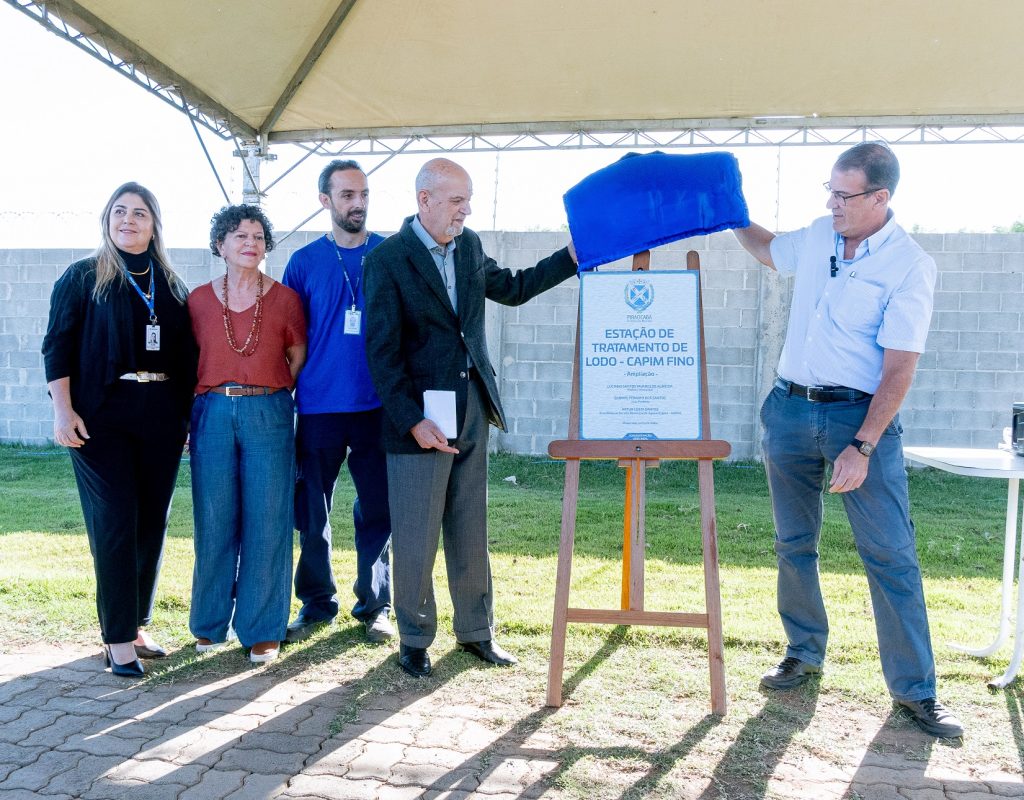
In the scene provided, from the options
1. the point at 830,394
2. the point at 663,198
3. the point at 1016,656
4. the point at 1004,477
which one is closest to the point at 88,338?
the point at 663,198

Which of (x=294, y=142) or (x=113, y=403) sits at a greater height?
(x=294, y=142)

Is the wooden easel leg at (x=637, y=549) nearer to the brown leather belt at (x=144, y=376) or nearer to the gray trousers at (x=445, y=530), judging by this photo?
the gray trousers at (x=445, y=530)

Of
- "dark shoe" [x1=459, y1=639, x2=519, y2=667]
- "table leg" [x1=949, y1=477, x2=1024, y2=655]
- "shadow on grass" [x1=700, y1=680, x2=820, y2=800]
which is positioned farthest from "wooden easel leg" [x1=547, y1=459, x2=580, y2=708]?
"table leg" [x1=949, y1=477, x2=1024, y2=655]

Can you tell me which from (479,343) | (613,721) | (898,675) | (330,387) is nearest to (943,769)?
(898,675)

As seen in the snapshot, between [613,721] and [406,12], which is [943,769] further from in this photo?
[406,12]

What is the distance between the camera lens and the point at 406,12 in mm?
5473

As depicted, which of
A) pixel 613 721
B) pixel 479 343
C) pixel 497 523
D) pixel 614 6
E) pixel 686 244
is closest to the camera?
pixel 613 721

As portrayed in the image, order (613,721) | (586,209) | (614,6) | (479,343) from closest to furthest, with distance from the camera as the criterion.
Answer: (613,721) → (586,209) → (479,343) → (614,6)

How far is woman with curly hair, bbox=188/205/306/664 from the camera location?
362cm

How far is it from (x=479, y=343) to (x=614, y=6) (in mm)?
2706

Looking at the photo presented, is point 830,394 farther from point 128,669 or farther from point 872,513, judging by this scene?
point 128,669

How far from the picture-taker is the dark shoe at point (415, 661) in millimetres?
3537

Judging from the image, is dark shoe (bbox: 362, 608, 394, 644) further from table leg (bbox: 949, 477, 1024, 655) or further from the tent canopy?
the tent canopy

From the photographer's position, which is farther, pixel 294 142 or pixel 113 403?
pixel 294 142
